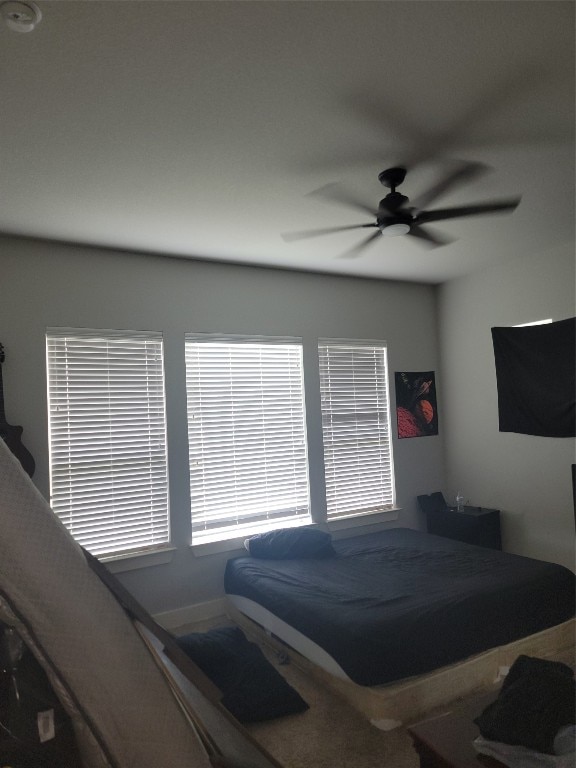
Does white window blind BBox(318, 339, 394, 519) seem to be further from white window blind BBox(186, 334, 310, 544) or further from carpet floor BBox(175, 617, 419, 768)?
carpet floor BBox(175, 617, 419, 768)

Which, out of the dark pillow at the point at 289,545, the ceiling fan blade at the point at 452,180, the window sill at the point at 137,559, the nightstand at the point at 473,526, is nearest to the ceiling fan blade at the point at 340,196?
the ceiling fan blade at the point at 452,180

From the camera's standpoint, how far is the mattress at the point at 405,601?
2.55 m

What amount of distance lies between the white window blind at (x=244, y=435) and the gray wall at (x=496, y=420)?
170 cm

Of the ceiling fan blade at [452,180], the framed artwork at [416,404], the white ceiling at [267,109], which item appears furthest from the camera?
the framed artwork at [416,404]

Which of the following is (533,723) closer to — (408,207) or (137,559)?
(408,207)

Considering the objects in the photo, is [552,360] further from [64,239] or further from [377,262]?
[64,239]

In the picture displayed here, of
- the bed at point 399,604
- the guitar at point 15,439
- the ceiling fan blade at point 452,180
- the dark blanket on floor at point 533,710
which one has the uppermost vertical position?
the ceiling fan blade at point 452,180

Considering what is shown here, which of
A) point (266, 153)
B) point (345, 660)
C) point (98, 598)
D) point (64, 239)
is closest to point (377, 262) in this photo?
point (266, 153)

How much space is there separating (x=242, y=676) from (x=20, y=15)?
3.05 meters

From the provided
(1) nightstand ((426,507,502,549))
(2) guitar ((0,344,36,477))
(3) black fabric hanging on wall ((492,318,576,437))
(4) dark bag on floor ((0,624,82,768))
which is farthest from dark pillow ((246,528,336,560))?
(4) dark bag on floor ((0,624,82,768))

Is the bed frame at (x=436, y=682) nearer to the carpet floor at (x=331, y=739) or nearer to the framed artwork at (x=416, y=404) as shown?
the carpet floor at (x=331, y=739)

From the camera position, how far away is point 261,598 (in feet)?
11.0

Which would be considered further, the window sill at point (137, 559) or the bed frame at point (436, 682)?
the window sill at point (137, 559)

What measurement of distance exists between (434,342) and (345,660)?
3.62 metres
